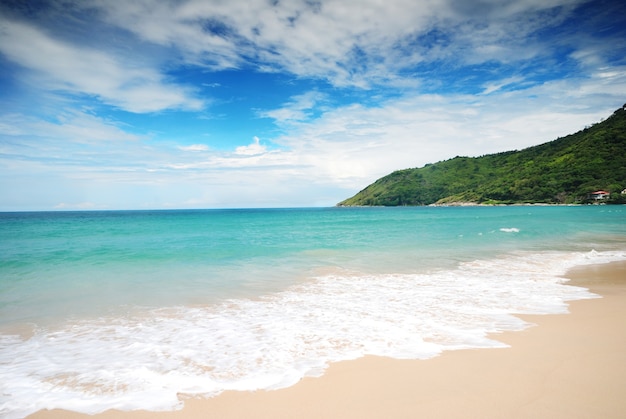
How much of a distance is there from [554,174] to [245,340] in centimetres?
14706

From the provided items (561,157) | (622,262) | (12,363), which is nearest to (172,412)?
(12,363)

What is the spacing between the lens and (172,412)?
12.3ft

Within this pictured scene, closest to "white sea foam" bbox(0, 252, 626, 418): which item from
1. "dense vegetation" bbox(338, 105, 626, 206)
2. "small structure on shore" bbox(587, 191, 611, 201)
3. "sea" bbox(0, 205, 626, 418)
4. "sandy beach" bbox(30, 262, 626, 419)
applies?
"sea" bbox(0, 205, 626, 418)

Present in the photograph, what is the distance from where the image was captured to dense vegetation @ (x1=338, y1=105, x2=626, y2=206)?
105 m

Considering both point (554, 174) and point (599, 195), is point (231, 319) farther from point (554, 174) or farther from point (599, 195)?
point (554, 174)

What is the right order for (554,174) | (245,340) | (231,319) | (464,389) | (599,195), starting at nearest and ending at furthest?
(464,389), (245,340), (231,319), (599,195), (554,174)

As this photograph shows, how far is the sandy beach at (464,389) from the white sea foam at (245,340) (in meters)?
0.28

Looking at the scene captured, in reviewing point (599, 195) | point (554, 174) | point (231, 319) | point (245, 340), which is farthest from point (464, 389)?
point (554, 174)

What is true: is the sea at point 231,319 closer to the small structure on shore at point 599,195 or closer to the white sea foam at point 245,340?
the white sea foam at point 245,340

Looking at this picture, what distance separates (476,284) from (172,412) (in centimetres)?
946

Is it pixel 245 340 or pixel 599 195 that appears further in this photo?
pixel 599 195

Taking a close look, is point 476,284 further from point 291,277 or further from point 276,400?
point 276,400

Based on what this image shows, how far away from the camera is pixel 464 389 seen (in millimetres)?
4000

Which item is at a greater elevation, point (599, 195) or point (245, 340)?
point (599, 195)
